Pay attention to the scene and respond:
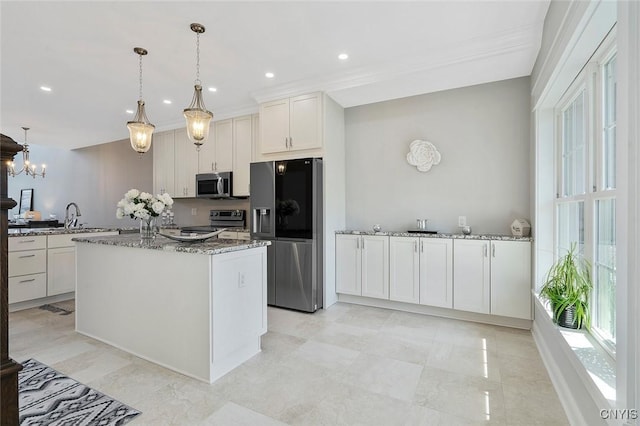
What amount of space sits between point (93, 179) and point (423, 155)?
7.10 meters

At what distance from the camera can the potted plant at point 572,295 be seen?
1873 millimetres

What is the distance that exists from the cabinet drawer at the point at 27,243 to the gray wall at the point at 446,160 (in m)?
3.90

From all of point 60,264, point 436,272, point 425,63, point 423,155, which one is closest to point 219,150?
point 60,264

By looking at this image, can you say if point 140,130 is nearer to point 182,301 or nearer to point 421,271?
point 182,301

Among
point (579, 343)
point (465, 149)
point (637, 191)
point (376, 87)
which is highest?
point (376, 87)

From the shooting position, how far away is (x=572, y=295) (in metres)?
1.92

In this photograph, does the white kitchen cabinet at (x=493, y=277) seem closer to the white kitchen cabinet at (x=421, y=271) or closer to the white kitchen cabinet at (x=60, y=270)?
the white kitchen cabinet at (x=421, y=271)

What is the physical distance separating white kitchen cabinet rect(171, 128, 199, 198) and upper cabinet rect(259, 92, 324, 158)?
178 cm

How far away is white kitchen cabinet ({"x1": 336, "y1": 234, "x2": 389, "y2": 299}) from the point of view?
11.5ft

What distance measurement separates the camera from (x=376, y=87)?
3.35 m

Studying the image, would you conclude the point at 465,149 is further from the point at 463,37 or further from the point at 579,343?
the point at 579,343

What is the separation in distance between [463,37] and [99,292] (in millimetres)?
3979

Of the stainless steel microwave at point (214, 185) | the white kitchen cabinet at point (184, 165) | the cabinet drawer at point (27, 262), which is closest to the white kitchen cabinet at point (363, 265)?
the stainless steel microwave at point (214, 185)

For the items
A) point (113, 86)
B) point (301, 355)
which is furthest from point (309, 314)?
point (113, 86)
